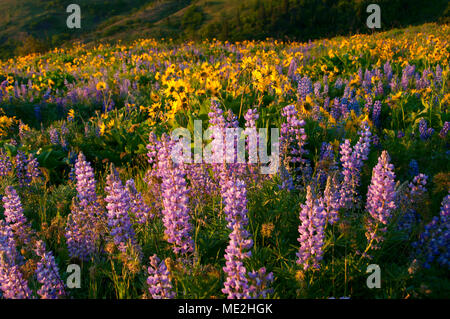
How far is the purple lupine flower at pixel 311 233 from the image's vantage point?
2.00m

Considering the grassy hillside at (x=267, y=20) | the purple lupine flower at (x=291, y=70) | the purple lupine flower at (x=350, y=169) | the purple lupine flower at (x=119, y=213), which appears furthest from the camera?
the grassy hillside at (x=267, y=20)

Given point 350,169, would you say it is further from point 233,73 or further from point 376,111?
point 233,73

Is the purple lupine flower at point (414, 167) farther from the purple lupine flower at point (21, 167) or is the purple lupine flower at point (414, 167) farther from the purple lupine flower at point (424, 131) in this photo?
the purple lupine flower at point (21, 167)

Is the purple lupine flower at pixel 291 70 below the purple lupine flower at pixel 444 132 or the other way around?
the other way around

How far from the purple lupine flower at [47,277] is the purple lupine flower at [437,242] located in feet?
7.17

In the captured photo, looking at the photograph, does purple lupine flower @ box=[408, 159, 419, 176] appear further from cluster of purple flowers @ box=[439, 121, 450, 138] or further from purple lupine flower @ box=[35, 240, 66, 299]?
purple lupine flower @ box=[35, 240, 66, 299]

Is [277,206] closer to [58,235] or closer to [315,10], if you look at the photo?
[58,235]

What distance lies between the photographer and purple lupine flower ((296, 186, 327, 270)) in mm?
2004

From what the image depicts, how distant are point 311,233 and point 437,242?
3.08 ft

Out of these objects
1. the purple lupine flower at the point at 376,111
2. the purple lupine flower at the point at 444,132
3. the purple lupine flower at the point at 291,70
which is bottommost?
the purple lupine flower at the point at 444,132

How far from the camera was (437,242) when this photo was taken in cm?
237

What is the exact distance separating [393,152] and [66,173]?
12.6 feet

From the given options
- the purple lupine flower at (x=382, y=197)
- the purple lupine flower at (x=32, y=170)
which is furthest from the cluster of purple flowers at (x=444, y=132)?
the purple lupine flower at (x=32, y=170)

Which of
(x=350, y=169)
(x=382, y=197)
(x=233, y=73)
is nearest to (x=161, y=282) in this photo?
(x=382, y=197)
